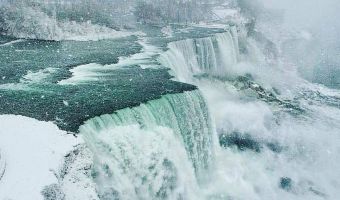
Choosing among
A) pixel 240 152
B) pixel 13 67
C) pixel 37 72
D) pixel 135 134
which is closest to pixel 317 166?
pixel 240 152

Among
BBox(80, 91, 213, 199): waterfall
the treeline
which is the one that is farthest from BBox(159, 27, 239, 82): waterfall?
the treeline

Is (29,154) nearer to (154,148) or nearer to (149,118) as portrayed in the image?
(154,148)

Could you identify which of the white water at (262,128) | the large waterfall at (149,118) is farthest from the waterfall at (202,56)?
the large waterfall at (149,118)

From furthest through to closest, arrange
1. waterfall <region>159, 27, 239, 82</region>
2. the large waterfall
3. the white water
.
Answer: waterfall <region>159, 27, 239, 82</region>, the white water, the large waterfall

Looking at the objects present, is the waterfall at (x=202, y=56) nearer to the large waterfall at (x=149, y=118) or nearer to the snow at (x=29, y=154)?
the large waterfall at (x=149, y=118)

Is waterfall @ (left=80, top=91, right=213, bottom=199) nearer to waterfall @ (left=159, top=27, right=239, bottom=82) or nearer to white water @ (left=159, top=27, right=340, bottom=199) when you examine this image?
white water @ (left=159, top=27, right=340, bottom=199)

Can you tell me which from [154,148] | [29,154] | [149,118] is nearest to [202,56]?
[149,118]

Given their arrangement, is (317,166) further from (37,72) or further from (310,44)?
(310,44)
